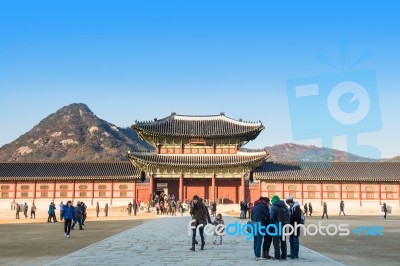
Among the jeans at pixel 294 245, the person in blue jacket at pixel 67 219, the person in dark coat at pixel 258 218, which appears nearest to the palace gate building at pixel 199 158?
the person in blue jacket at pixel 67 219

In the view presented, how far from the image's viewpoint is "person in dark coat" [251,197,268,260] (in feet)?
37.9

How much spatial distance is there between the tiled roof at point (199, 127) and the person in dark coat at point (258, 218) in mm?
36199

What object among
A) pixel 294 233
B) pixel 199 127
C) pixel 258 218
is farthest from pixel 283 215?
pixel 199 127

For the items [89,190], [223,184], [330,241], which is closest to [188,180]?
[223,184]

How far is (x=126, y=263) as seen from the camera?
10.5 metres

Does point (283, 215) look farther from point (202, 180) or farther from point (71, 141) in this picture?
point (71, 141)

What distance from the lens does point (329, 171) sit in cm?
4816

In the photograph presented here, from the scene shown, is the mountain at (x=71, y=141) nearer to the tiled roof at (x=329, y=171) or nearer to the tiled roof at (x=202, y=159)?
the tiled roof at (x=202, y=159)

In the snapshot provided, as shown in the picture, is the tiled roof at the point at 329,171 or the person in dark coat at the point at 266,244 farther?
the tiled roof at the point at 329,171

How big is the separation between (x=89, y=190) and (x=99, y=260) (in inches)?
1470

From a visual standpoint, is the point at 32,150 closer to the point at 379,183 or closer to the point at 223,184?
the point at 223,184

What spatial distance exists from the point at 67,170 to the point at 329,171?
28.8 metres

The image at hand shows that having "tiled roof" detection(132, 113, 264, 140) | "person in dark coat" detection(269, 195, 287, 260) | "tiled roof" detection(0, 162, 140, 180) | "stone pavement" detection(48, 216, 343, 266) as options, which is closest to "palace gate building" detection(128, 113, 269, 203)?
"tiled roof" detection(132, 113, 264, 140)

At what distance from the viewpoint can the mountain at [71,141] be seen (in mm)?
138250
